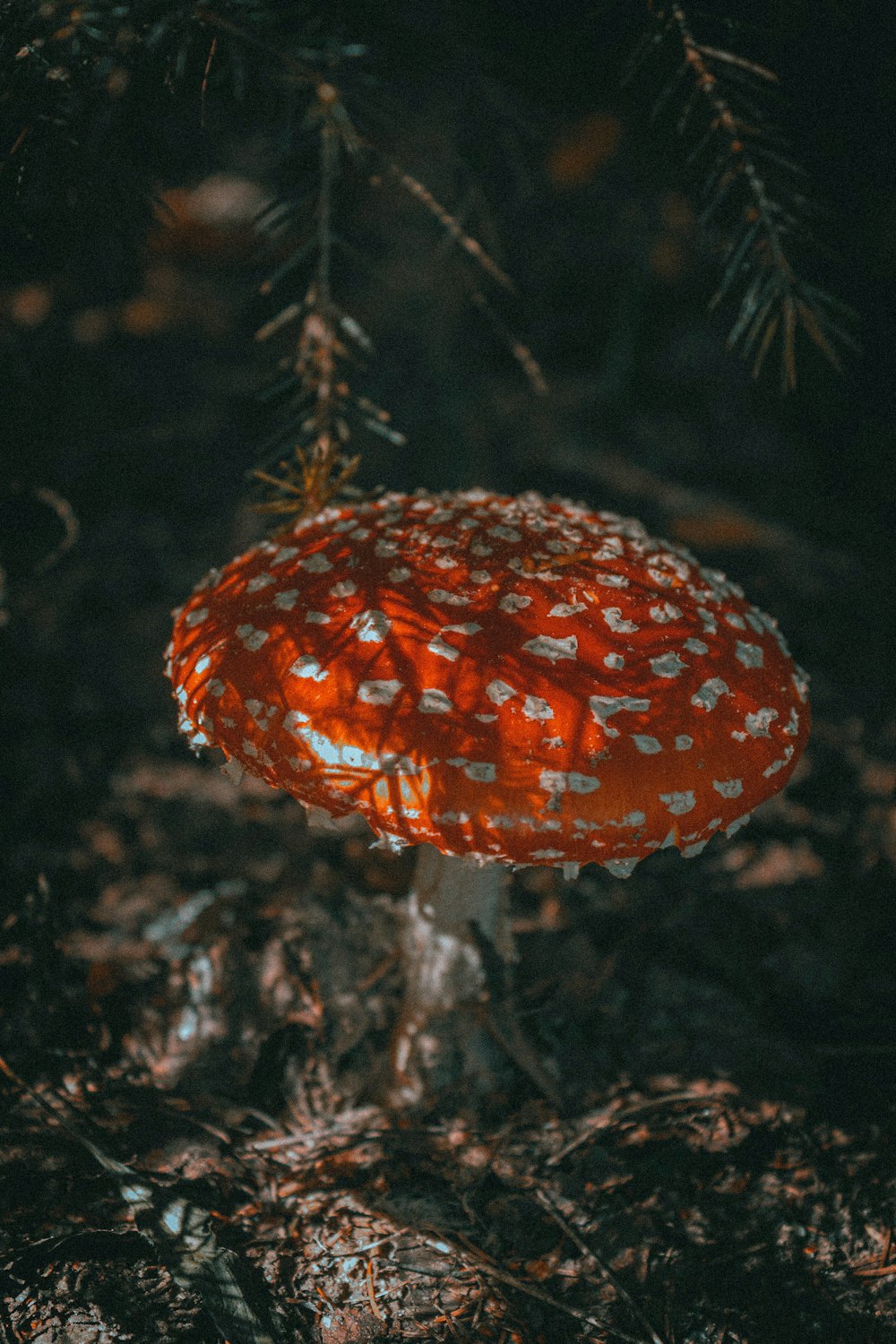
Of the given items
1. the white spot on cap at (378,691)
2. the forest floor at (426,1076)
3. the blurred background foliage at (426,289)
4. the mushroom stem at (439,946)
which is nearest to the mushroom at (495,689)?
the white spot on cap at (378,691)

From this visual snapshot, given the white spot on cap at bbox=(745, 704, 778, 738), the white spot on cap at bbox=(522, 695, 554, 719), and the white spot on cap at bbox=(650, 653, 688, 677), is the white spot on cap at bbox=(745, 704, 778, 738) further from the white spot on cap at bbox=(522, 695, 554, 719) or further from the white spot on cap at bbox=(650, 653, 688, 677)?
the white spot on cap at bbox=(522, 695, 554, 719)

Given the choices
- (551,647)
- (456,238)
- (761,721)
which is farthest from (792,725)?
(456,238)

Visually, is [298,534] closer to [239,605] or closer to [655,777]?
[239,605]

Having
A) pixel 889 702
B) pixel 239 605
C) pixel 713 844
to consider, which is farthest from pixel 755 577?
pixel 239 605

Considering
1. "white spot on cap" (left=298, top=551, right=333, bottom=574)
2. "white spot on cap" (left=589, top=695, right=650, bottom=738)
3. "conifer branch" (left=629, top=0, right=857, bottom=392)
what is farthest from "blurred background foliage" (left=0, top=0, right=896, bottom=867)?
"white spot on cap" (left=589, top=695, right=650, bottom=738)

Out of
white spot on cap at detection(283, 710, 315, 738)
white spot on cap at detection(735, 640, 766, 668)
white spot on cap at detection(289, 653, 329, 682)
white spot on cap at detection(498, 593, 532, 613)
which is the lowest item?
white spot on cap at detection(283, 710, 315, 738)

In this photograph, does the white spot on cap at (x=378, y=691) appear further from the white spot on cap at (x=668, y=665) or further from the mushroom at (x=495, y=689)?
the white spot on cap at (x=668, y=665)
